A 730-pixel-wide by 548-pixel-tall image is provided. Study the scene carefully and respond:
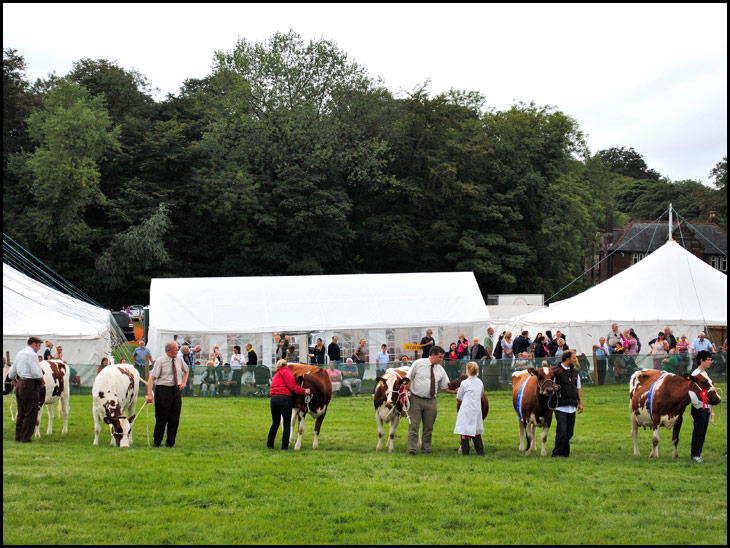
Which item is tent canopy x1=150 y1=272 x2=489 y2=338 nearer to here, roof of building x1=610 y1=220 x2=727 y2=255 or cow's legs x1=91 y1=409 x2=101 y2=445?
cow's legs x1=91 y1=409 x2=101 y2=445

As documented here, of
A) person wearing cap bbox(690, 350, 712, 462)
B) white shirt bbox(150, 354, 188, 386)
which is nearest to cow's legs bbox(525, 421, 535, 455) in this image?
Result: person wearing cap bbox(690, 350, 712, 462)

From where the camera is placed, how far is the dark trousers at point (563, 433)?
15164 mm

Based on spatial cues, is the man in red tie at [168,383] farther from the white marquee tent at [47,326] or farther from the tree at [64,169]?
the tree at [64,169]

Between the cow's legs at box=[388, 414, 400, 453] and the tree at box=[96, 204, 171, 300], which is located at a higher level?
the tree at box=[96, 204, 171, 300]

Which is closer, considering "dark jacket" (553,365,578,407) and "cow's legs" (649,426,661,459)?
"dark jacket" (553,365,578,407)

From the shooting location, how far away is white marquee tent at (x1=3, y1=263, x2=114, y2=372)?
2639 centimetres

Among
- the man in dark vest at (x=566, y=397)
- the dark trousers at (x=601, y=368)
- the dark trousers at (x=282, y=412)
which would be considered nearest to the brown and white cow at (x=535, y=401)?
the man in dark vest at (x=566, y=397)

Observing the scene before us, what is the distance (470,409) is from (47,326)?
1681 cm

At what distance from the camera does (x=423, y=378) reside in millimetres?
15344

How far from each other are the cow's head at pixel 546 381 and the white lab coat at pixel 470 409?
104 cm

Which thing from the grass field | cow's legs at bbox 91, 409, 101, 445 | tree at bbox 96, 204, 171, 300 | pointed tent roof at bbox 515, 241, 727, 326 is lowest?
the grass field

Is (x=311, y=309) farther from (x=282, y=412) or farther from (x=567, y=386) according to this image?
(x=567, y=386)

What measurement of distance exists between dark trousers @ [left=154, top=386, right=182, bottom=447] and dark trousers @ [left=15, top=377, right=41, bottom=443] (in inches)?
96.3

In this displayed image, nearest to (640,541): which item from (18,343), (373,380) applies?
(373,380)
